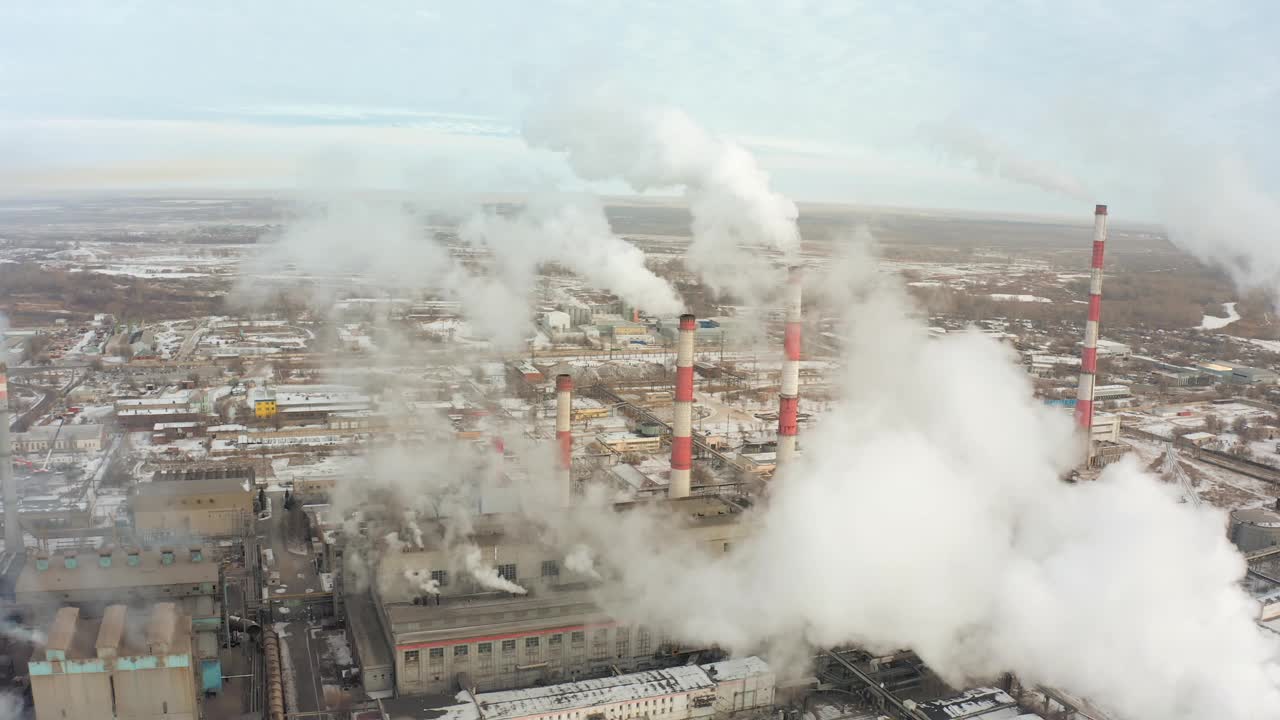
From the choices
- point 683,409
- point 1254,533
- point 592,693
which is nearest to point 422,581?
point 592,693

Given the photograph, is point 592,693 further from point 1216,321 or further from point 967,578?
point 1216,321

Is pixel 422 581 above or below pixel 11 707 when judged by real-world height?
above

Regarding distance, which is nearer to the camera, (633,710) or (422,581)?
(633,710)

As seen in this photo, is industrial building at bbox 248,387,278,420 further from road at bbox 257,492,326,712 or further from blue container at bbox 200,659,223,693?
blue container at bbox 200,659,223,693

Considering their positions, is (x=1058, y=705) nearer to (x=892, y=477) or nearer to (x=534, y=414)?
(x=892, y=477)

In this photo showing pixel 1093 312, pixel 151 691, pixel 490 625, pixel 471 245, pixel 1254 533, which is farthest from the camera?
pixel 471 245

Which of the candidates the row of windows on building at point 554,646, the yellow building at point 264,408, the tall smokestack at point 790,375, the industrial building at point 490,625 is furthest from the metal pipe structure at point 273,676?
the yellow building at point 264,408

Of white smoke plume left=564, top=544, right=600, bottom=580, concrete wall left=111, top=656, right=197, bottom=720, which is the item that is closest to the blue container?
concrete wall left=111, top=656, right=197, bottom=720

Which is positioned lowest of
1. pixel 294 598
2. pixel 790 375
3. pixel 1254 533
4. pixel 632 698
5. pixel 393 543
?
pixel 294 598

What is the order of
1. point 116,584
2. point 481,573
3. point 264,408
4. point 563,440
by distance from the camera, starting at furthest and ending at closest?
point 264,408 < point 563,440 < point 481,573 < point 116,584
